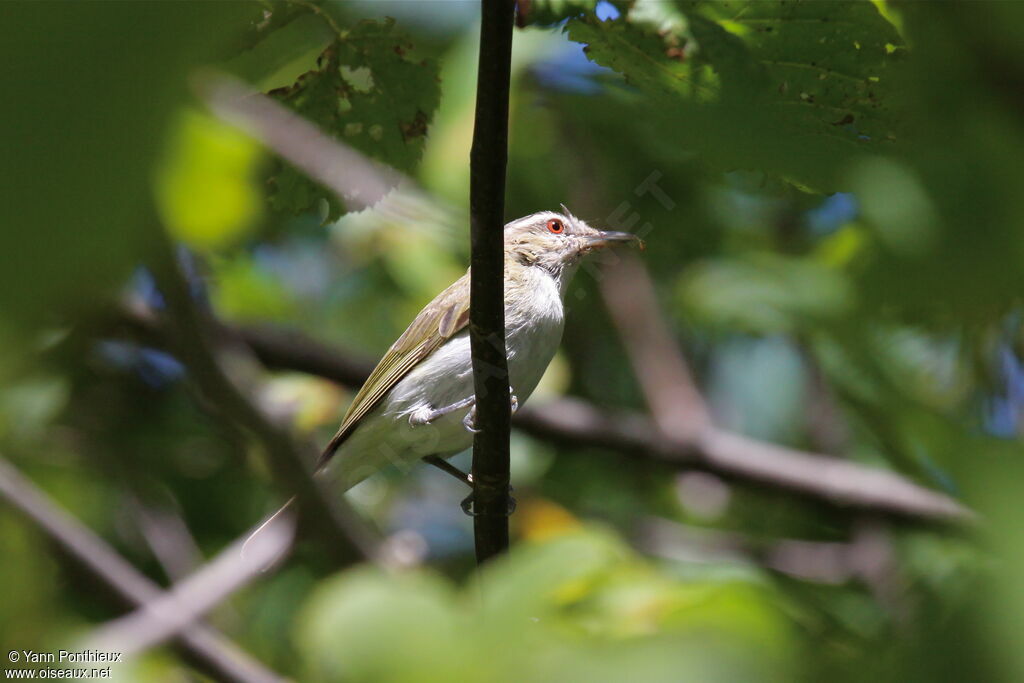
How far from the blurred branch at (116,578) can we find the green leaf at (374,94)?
1479mm

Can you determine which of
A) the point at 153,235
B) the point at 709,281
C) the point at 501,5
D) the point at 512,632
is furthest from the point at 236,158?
the point at 709,281

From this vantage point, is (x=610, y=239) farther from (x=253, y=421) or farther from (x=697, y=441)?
(x=253, y=421)

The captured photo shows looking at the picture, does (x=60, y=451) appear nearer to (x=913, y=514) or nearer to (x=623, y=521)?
(x=623, y=521)

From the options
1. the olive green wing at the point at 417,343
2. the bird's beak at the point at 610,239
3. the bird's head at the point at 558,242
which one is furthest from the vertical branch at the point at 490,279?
the bird's head at the point at 558,242

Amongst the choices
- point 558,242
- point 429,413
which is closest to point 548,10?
point 429,413

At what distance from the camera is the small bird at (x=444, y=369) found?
444 centimetres

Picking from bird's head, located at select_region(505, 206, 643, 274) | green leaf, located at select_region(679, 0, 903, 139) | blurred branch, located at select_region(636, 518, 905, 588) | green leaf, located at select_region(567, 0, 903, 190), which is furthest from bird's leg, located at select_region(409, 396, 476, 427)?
green leaf, located at select_region(679, 0, 903, 139)

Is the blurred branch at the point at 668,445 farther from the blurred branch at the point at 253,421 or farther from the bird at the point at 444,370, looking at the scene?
the blurred branch at the point at 253,421

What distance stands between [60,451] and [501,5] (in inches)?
224

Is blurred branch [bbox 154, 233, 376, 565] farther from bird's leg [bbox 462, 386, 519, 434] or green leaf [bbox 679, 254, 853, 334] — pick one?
green leaf [bbox 679, 254, 853, 334]

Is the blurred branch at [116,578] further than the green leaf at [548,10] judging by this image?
Yes

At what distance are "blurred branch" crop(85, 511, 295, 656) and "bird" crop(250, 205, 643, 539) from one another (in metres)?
0.31

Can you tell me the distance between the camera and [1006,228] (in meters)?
0.80

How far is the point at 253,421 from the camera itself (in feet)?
4.60
